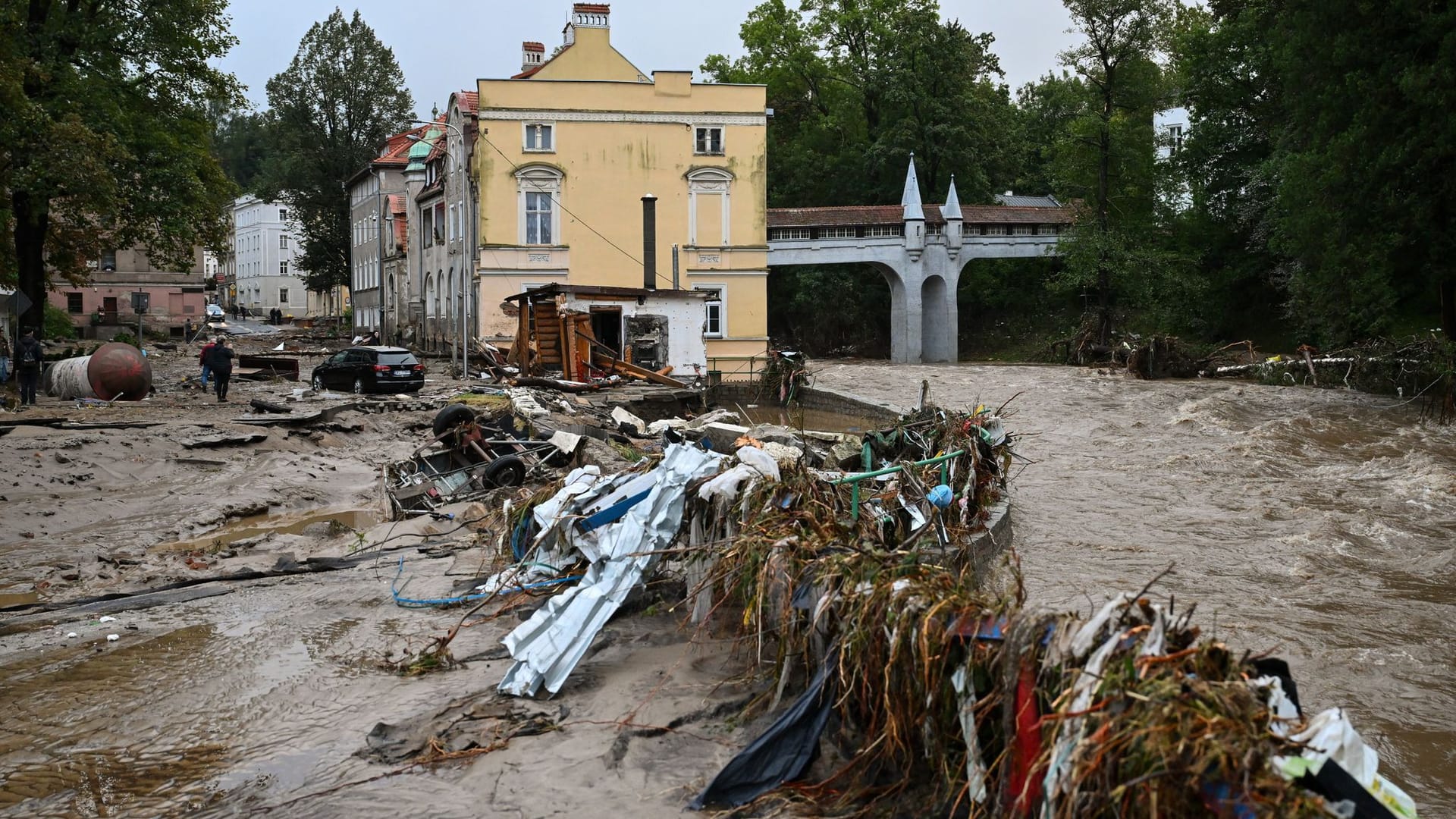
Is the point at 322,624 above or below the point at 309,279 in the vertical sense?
below

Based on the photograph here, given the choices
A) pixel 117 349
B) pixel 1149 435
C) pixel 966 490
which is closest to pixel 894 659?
pixel 966 490

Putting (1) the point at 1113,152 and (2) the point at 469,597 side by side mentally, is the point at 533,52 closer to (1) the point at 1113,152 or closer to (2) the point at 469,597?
(1) the point at 1113,152

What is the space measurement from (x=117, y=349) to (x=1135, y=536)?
2077 centimetres

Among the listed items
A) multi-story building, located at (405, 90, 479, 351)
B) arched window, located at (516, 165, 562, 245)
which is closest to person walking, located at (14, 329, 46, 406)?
multi-story building, located at (405, 90, 479, 351)

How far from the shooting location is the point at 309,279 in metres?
65.8

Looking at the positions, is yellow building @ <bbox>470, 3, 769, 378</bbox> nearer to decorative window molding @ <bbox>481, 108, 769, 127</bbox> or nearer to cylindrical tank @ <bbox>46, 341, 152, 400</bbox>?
decorative window molding @ <bbox>481, 108, 769, 127</bbox>

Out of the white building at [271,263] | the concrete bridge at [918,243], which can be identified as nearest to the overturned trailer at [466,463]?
the concrete bridge at [918,243]

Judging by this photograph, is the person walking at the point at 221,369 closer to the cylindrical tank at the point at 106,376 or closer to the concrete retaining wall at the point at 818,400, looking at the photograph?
the cylindrical tank at the point at 106,376

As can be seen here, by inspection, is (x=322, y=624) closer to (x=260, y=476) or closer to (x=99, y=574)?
(x=99, y=574)

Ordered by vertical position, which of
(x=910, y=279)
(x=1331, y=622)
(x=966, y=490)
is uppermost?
(x=910, y=279)

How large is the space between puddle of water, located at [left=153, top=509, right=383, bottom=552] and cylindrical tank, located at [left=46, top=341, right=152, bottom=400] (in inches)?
444

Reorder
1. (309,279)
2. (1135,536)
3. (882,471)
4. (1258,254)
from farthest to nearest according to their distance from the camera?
(309,279) < (1258,254) < (1135,536) < (882,471)

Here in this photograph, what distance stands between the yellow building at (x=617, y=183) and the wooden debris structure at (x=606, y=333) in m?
5.44

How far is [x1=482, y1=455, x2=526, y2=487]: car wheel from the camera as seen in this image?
1466cm
